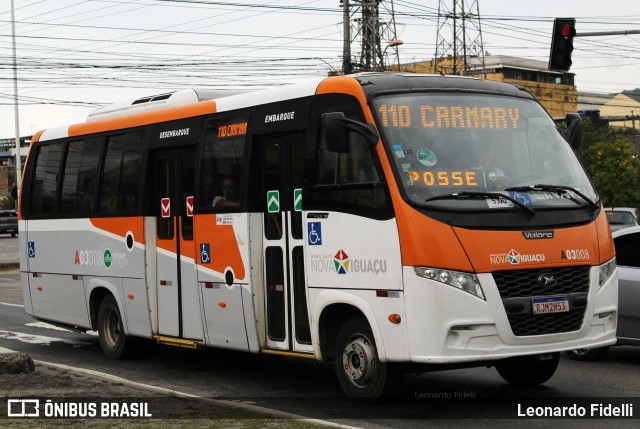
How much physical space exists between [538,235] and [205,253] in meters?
4.18

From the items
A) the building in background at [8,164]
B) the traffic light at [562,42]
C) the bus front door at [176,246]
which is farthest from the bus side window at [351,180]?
the building in background at [8,164]

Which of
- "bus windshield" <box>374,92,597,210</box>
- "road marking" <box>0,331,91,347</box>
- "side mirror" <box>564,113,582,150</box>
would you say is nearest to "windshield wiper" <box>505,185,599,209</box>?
"bus windshield" <box>374,92,597,210</box>

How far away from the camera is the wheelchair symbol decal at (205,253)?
12.2 meters

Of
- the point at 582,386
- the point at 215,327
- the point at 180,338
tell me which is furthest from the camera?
the point at 180,338

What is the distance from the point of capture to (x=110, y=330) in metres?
14.7

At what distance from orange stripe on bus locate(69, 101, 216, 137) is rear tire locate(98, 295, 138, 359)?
2309mm

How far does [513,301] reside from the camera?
9.37 metres

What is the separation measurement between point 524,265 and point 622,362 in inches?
168

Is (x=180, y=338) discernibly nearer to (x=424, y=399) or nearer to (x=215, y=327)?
(x=215, y=327)

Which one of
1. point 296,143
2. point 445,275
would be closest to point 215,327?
point 296,143

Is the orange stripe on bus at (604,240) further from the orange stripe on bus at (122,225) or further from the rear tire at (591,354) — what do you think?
the orange stripe on bus at (122,225)

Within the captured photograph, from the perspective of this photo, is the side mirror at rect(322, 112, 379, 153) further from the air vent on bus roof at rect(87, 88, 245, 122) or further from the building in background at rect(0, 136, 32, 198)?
the building in background at rect(0, 136, 32, 198)

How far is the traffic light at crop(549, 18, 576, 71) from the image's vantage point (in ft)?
79.6

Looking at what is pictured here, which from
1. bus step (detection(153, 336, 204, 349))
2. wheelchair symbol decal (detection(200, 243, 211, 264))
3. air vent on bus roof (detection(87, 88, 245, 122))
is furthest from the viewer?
air vent on bus roof (detection(87, 88, 245, 122))
